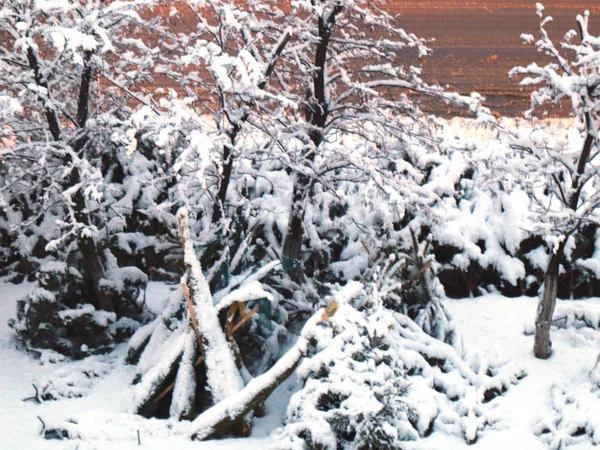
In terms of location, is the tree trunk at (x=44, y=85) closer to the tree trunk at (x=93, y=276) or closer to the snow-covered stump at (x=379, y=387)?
the tree trunk at (x=93, y=276)

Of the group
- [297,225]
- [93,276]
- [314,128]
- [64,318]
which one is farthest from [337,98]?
[64,318]

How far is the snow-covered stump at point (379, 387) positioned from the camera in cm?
502

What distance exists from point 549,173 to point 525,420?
230 cm

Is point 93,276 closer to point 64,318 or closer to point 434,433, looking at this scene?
point 64,318

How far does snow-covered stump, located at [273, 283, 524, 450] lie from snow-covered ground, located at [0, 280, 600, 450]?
180 mm

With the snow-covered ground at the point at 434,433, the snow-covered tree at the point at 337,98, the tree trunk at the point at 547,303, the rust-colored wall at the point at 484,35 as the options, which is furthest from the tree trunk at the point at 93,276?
the rust-colored wall at the point at 484,35

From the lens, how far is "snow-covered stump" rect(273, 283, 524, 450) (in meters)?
5.02

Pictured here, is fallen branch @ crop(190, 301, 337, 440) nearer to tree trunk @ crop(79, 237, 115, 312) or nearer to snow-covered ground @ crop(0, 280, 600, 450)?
snow-covered ground @ crop(0, 280, 600, 450)

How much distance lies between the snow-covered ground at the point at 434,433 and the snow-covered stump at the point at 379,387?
0.18m

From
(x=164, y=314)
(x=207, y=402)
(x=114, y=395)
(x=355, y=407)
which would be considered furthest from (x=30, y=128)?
(x=355, y=407)

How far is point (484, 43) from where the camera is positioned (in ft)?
79.4

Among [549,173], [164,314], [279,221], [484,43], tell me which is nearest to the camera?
[549,173]

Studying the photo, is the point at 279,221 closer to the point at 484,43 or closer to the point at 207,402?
the point at 207,402

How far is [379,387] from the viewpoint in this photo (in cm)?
514
